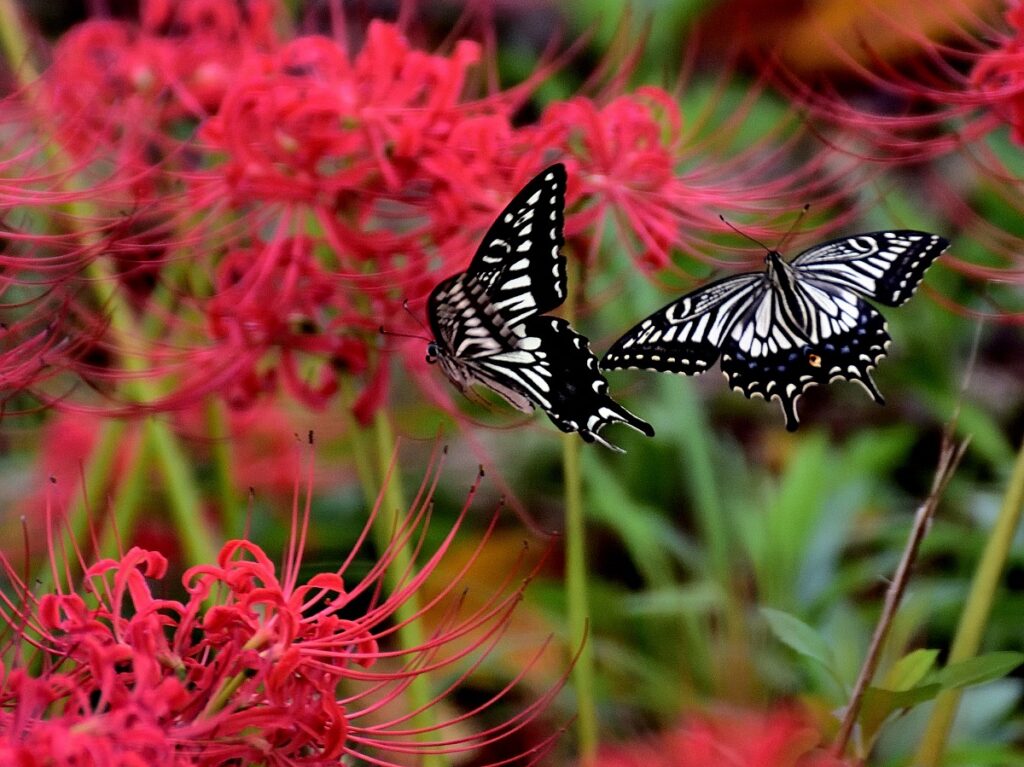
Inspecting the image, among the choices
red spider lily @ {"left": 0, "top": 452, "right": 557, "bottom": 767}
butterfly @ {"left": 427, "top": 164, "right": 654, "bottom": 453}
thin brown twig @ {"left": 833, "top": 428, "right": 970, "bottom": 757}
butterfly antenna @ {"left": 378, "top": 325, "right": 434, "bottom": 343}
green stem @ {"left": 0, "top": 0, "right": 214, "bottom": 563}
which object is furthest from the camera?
green stem @ {"left": 0, "top": 0, "right": 214, "bottom": 563}

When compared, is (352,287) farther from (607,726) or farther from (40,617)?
(607,726)

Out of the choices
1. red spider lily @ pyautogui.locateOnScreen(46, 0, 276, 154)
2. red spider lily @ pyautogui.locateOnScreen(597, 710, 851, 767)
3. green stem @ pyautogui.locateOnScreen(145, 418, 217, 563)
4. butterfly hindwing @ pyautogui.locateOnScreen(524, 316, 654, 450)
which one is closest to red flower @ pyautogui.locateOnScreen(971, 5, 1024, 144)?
butterfly hindwing @ pyautogui.locateOnScreen(524, 316, 654, 450)

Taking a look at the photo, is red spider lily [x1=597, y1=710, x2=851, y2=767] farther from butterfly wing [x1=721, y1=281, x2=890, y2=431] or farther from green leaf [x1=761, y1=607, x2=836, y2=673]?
butterfly wing [x1=721, y1=281, x2=890, y2=431]

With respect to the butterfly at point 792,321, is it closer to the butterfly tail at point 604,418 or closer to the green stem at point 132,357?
the butterfly tail at point 604,418

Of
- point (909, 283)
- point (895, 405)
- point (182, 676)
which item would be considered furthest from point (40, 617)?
point (895, 405)

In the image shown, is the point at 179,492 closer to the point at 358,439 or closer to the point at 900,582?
the point at 358,439

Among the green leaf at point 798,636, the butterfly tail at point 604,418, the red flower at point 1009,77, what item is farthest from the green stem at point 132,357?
the red flower at point 1009,77
